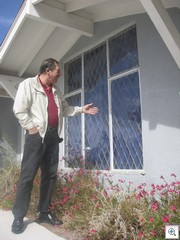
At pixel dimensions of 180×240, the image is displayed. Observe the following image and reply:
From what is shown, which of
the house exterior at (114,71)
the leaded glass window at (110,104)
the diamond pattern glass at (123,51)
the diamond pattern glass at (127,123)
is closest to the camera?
the house exterior at (114,71)

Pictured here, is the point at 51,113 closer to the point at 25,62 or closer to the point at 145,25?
the point at 145,25

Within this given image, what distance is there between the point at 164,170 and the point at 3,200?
272 cm

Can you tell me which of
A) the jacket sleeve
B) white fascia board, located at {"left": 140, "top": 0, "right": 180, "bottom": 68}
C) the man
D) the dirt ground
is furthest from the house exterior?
the jacket sleeve

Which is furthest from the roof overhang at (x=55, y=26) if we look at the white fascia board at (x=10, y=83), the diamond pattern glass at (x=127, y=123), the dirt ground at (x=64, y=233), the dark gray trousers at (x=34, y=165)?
the dirt ground at (x=64, y=233)

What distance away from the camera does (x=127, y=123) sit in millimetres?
4301

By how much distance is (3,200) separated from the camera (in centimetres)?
469

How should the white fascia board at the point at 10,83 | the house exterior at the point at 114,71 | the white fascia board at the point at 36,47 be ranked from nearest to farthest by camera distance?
1. the house exterior at the point at 114,71
2. the white fascia board at the point at 36,47
3. the white fascia board at the point at 10,83

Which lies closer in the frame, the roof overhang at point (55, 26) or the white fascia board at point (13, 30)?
the roof overhang at point (55, 26)

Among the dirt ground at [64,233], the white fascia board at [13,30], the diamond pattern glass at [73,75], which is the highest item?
the white fascia board at [13,30]

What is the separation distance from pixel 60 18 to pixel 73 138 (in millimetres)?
2284

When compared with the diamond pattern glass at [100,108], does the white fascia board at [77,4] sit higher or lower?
higher

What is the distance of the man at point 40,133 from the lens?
3098 mm

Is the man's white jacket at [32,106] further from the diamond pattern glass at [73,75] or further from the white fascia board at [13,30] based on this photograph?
the diamond pattern glass at [73,75]

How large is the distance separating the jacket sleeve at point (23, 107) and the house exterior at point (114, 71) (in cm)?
159
